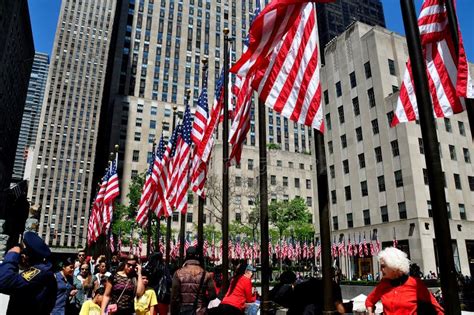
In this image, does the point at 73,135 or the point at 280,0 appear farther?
the point at 73,135

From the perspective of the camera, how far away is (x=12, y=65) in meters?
84.2

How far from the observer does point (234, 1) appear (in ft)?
372

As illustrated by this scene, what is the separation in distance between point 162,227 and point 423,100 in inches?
2410

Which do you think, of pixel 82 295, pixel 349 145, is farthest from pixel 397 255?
pixel 349 145

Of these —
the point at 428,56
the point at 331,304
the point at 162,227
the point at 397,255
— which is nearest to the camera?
the point at 397,255

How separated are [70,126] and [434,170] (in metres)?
159

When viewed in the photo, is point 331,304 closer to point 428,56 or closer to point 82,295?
point 428,56

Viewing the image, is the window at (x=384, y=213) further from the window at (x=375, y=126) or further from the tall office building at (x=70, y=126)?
the tall office building at (x=70, y=126)

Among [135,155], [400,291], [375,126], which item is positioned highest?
[135,155]

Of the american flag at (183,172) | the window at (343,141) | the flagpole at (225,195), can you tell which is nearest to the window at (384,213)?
the window at (343,141)

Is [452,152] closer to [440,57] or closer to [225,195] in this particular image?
[225,195]

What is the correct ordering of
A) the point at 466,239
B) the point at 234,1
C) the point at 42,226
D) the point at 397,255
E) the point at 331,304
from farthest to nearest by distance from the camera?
the point at 42,226 → the point at 234,1 → the point at 466,239 → the point at 331,304 → the point at 397,255

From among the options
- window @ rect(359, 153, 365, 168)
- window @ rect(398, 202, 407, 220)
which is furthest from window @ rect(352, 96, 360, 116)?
window @ rect(398, 202, 407, 220)

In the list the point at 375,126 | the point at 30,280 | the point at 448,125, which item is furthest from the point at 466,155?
the point at 30,280
